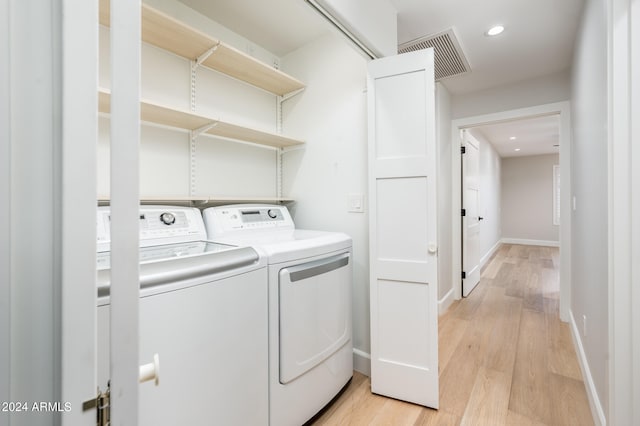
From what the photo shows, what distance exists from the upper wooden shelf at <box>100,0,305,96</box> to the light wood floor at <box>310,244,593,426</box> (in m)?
2.20

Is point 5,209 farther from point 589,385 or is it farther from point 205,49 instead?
point 589,385

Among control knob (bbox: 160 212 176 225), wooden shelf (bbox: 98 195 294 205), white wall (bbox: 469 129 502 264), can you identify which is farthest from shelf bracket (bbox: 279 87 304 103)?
white wall (bbox: 469 129 502 264)

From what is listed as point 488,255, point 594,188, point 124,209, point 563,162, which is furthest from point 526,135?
point 124,209

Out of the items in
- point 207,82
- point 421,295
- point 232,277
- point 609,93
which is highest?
point 207,82

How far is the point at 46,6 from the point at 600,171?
2.07m

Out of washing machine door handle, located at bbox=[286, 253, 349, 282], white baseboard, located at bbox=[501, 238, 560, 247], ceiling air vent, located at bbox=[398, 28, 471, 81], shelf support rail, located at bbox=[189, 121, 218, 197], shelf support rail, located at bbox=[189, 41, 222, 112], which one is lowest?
white baseboard, located at bbox=[501, 238, 560, 247]

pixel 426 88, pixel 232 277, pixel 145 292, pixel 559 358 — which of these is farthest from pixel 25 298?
pixel 559 358

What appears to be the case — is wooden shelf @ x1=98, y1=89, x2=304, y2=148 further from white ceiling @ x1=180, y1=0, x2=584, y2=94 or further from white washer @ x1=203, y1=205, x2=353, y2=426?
white ceiling @ x1=180, y1=0, x2=584, y2=94

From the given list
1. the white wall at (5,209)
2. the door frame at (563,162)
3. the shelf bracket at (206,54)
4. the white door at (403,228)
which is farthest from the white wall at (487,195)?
the white wall at (5,209)

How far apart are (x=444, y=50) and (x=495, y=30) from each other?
1.23 feet

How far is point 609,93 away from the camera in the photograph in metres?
1.18

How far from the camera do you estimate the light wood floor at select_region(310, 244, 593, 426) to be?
161cm

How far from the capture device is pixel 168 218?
1.55 metres

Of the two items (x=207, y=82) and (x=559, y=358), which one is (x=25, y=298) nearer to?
(x=207, y=82)
